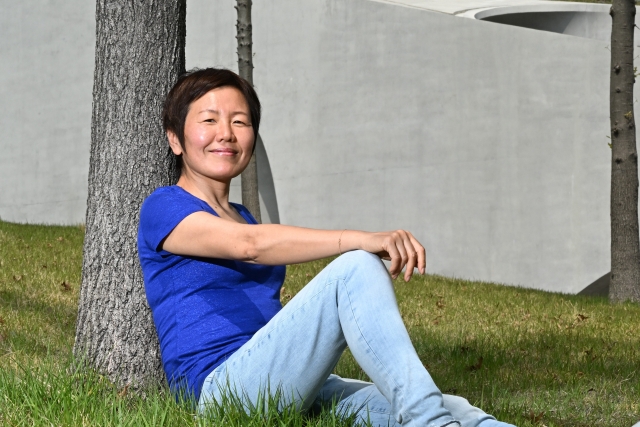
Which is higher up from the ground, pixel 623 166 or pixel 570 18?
pixel 570 18

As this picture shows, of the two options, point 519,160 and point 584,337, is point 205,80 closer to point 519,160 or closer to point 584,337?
point 584,337

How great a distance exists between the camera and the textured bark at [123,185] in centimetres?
358

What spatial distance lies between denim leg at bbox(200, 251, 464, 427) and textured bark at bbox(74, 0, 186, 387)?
1030mm

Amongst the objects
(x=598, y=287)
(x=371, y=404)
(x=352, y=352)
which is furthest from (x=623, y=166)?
(x=352, y=352)

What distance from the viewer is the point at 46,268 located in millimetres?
7527

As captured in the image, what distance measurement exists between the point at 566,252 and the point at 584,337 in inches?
298

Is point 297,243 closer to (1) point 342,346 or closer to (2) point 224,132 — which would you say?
(1) point 342,346

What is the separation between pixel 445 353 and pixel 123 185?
8.87ft

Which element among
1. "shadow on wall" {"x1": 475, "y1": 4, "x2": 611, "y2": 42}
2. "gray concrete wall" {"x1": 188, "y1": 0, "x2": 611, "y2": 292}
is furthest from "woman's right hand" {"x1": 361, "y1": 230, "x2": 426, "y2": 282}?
"shadow on wall" {"x1": 475, "y1": 4, "x2": 611, "y2": 42}

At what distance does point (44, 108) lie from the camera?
44.5 feet

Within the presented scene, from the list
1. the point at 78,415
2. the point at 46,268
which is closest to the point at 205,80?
the point at 78,415

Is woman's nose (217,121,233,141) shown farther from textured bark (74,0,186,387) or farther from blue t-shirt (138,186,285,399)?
textured bark (74,0,186,387)

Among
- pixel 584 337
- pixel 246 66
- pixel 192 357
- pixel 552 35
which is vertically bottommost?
pixel 584 337

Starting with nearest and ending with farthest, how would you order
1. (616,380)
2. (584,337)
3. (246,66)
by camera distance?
1. (616,380)
2. (584,337)
3. (246,66)
